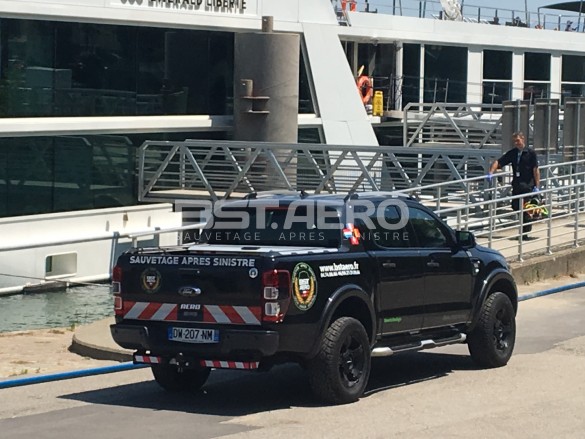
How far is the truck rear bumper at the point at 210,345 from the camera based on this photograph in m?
9.75

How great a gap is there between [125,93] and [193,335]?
1711 cm

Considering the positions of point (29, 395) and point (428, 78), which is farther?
point (428, 78)

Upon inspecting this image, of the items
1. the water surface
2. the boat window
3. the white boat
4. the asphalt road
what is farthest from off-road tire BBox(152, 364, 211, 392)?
the boat window

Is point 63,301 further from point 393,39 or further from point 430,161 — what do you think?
point 393,39

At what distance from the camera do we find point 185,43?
1093 inches

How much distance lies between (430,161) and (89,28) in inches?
→ 280

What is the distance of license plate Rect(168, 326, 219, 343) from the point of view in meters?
9.98

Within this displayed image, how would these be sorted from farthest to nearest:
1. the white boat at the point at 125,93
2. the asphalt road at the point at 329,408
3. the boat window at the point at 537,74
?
the boat window at the point at 537,74 → the white boat at the point at 125,93 → the asphalt road at the point at 329,408

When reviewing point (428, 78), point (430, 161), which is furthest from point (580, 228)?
point (428, 78)

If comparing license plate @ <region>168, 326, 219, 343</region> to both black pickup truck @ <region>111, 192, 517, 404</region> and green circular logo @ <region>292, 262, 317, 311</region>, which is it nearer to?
black pickup truck @ <region>111, 192, 517, 404</region>

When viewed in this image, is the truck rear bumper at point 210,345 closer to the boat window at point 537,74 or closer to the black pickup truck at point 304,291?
the black pickup truck at point 304,291

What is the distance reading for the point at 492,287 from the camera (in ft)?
40.4

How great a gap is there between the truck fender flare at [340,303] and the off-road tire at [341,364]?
0.08m

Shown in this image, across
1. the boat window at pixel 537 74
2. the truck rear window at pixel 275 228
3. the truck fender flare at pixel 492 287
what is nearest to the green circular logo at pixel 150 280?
the truck rear window at pixel 275 228
